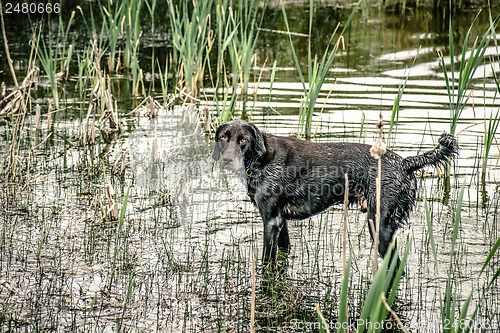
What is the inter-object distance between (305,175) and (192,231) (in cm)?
124

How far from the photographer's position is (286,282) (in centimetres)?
491

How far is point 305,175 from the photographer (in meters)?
5.21

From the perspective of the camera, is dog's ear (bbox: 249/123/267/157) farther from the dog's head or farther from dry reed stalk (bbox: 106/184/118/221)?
dry reed stalk (bbox: 106/184/118/221)

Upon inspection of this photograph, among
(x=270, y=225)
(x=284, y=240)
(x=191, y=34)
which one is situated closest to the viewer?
(x=270, y=225)

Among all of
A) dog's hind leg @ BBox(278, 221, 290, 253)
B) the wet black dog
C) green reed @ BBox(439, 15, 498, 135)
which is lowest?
dog's hind leg @ BBox(278, 221, 290, 253)

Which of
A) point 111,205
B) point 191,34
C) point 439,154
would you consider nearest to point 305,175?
point 439,154

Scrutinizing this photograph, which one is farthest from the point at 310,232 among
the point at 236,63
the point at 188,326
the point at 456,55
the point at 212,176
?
the point at 456,55

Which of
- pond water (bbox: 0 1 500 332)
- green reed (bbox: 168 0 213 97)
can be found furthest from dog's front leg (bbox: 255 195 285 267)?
green reed (bbox: 168 0 213 97)

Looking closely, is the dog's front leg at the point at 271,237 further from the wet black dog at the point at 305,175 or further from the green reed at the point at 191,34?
the green reed at the point at 191,34

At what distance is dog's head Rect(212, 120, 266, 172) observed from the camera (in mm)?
5012

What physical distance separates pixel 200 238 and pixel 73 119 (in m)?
4.18

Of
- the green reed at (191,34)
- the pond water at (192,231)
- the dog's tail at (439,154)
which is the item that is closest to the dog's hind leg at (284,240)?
the pond water at (192,231)

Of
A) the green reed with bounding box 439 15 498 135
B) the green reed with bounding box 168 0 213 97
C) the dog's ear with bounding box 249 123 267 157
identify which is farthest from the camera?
the green reed with bounding box 168 0 213 97

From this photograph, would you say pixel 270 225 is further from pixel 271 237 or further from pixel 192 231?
pixel 192 231
